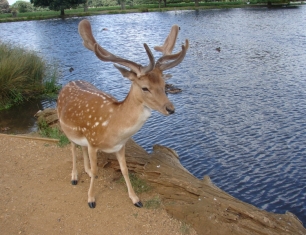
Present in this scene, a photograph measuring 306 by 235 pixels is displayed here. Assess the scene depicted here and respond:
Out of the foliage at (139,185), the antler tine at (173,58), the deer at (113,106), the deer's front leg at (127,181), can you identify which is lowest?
the foliage at (139,185)

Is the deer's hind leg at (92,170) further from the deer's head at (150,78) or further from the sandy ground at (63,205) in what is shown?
the deer's head at (150,78)

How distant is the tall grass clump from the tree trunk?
8836mm

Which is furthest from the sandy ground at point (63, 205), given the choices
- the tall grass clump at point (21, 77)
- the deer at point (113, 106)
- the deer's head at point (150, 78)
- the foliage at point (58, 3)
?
the foliage at point (58, 3)

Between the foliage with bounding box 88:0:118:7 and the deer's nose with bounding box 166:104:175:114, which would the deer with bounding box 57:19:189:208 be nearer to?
the deer's nose with bounding box 166:104:175:114

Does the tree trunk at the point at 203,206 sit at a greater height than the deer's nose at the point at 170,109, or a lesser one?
lesser

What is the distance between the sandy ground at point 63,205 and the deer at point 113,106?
0.72 ft

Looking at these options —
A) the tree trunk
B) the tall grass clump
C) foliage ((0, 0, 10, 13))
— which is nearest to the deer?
the tree trunk

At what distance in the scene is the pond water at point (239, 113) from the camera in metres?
9.36

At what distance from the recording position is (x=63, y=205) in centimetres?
626

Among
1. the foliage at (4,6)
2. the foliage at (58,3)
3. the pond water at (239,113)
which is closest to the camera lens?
the pond water at (239,113)

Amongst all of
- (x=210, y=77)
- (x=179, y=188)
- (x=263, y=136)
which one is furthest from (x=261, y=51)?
(x=179, y=188)

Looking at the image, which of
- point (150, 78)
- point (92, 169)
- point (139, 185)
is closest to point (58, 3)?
point (139, 185)

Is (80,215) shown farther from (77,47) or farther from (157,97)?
(77,47)

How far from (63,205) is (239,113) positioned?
877 centimetres
